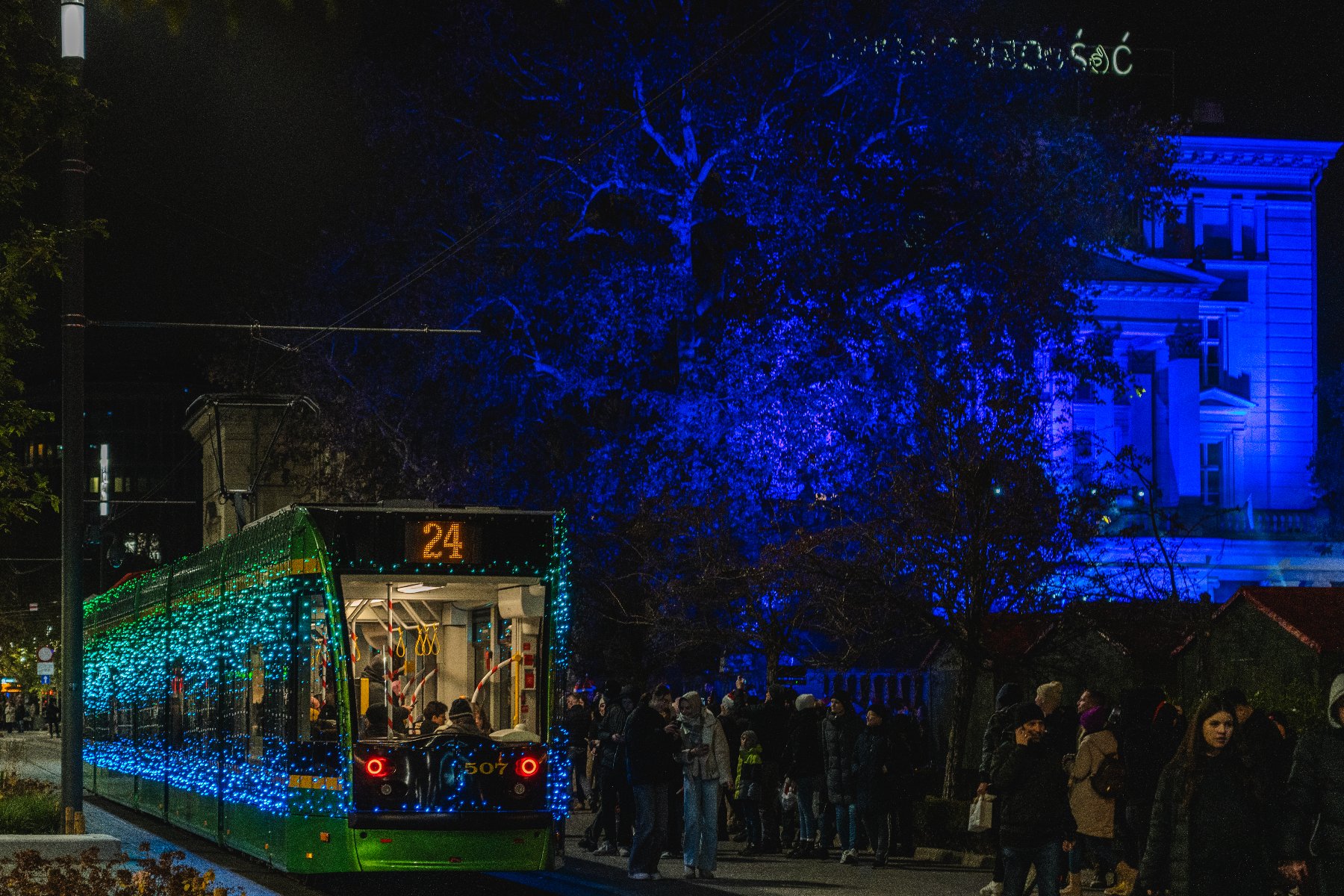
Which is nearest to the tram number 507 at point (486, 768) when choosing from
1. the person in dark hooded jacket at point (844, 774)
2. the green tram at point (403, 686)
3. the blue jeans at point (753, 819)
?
the green tram at point (403, 686)

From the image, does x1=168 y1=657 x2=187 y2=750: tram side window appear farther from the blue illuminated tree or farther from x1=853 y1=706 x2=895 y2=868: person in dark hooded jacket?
the blue illuminated tree

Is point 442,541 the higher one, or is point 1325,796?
point 442,541

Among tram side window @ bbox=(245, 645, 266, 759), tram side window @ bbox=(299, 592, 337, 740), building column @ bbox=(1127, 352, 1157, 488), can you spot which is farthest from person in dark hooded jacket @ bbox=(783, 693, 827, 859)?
building column @ bbox=(1127, 352, 1157, 488)

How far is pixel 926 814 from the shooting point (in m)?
20.0

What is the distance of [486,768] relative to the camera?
49.2 feet

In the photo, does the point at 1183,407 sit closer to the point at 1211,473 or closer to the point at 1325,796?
the point at 1211,473

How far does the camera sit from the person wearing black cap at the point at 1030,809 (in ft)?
36.8

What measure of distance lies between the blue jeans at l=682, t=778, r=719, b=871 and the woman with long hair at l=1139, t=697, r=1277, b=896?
9.40 metres

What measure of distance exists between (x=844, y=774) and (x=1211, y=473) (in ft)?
144

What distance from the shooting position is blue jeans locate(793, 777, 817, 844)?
19.8m

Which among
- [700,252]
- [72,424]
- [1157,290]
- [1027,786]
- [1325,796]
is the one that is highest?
[1157,290]

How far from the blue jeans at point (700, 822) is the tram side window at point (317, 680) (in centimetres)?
430

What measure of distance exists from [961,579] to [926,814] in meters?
2.65

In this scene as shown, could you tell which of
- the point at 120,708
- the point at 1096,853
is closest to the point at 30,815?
the point at 1096,853
